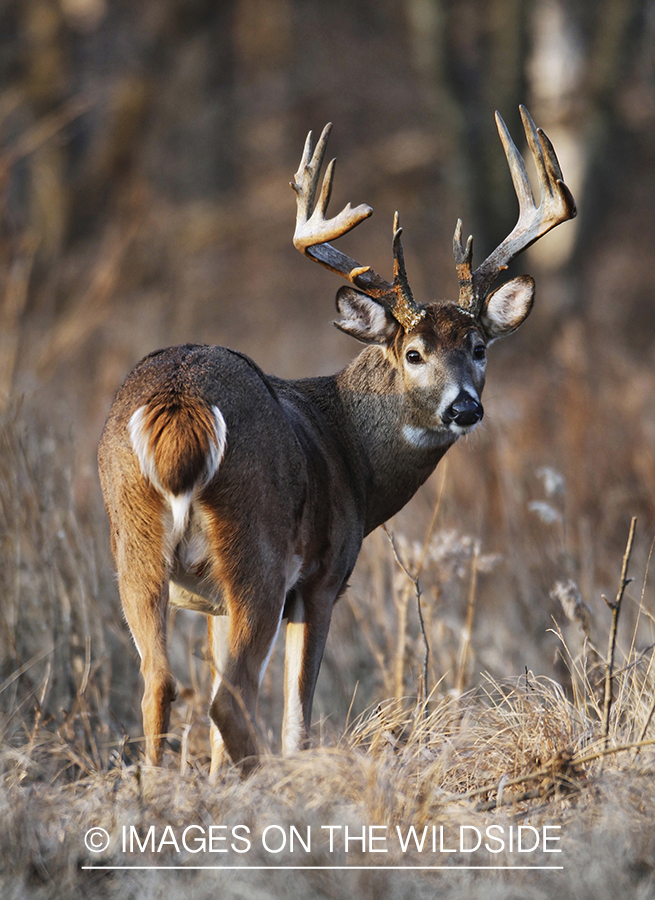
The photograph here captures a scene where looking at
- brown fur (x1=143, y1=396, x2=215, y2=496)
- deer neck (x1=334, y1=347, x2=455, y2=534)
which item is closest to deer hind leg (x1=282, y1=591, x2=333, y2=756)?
deer neck (x1=334, y1=347, x2=455, y2=534)

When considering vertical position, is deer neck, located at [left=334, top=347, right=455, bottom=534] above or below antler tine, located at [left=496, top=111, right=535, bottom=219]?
below

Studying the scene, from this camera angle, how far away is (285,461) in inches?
149

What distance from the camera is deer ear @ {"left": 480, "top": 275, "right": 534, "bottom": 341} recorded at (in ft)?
15.6

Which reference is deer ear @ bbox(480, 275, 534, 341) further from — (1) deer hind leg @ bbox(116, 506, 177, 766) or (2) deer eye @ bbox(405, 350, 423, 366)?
(1) deer hind leg @ bbox(116, 506, 177, 766)

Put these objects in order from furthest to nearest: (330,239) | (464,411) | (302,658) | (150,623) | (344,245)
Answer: (344,245), (330,239), (464,411), (302,658), (150,623)

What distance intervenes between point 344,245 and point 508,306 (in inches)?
519

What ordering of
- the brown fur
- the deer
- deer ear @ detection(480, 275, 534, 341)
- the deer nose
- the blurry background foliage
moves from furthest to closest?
the blurry background foliage < deer ear @ detection(480, 275, 534, 341) < the deer nose < the deer < the brown fur

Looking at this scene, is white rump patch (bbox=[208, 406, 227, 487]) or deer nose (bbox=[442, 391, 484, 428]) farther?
deer nose (bbox=[442, 391, 484, 428])

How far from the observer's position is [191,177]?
2238 cm

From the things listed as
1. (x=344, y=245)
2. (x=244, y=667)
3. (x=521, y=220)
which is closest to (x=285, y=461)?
(x=244, y=667)

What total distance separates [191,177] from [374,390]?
18685mm

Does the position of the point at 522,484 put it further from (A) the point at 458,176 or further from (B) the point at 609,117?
(B) the point at 609,117

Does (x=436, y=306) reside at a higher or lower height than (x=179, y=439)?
higher

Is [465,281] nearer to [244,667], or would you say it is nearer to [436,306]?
[436,306]
